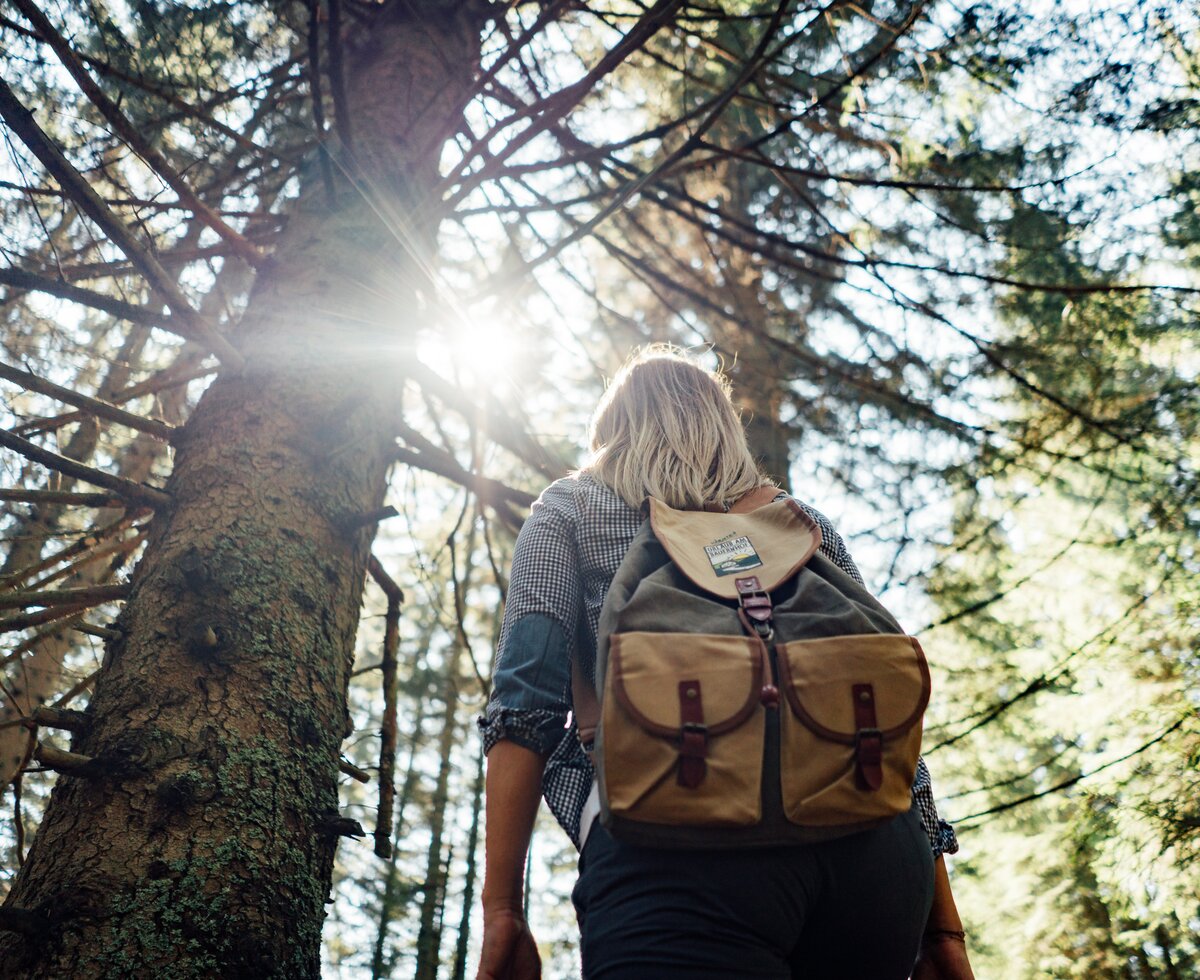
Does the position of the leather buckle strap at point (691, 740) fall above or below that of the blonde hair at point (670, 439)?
below

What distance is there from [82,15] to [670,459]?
305 cm

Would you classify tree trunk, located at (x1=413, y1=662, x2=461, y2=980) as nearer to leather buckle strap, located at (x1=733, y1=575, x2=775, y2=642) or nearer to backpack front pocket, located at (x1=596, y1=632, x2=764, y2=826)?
leather buckle strap, located at (x1=733, y1=575, x2=775, y2=642)

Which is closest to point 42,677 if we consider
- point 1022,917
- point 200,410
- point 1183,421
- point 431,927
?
point 200,410

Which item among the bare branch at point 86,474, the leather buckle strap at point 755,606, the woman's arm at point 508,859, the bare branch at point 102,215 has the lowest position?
the woman's arm at point 508,859

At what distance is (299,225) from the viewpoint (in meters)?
2.96

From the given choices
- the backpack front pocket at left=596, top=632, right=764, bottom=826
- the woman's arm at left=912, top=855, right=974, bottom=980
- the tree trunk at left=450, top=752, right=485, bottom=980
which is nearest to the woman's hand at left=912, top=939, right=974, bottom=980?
the woman's arm at left=912, top=855, right=974, bottom=980

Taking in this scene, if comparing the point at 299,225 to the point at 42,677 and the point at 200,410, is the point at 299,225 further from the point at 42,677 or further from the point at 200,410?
the point at 42,677

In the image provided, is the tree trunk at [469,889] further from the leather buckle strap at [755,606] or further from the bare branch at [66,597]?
the leather buckle strap at [755,606]

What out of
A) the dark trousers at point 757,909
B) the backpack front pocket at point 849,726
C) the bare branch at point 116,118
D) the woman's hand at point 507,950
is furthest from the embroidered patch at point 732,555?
the bare branch at point 116,118

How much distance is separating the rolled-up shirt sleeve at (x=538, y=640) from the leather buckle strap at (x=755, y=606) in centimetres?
33

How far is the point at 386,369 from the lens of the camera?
282 cm

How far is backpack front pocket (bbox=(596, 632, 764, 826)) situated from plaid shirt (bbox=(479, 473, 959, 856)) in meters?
0.23

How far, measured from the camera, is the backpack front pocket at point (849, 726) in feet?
3.80

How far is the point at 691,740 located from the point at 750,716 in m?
0.09
